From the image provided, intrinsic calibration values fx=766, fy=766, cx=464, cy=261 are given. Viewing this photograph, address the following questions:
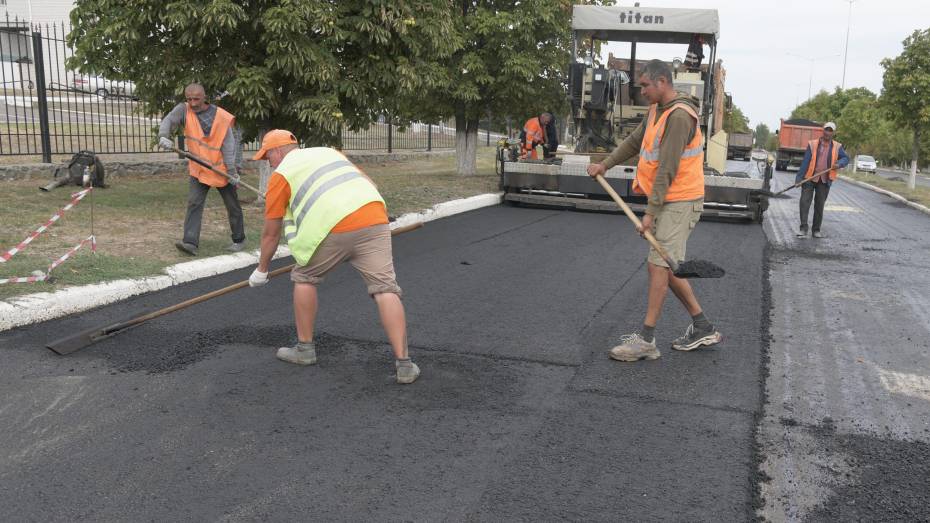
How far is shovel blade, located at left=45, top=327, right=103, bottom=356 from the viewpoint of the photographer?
4.45 m

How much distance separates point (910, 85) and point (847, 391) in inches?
820

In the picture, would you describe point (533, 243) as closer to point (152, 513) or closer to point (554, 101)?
point (152, 513)

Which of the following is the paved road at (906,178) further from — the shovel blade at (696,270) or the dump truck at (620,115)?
the shovel blade at (696,270)

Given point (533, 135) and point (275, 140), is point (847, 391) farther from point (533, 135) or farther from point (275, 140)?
point (533, 135)

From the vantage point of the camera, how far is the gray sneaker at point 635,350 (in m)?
4.58

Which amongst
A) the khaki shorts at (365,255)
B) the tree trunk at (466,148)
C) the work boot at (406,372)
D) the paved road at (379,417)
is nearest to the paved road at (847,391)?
the paved road at (379,417)

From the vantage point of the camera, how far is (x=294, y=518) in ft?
9.05

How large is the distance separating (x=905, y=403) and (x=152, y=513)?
372 cm

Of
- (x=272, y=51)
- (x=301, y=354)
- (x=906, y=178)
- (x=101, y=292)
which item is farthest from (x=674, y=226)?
(x=906, y=178)

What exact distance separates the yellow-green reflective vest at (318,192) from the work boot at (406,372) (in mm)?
768

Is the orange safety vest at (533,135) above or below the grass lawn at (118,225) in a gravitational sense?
above

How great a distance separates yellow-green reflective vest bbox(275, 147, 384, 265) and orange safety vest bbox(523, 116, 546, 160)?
1079cm

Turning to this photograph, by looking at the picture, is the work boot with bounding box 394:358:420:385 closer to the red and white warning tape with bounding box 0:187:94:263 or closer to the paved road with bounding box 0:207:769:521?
the paved road with bounding box 0:207:769:521

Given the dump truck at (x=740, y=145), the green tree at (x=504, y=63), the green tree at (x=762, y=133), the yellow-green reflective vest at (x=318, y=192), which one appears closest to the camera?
the yellow-green reflective vest at (x=318, y=192)
